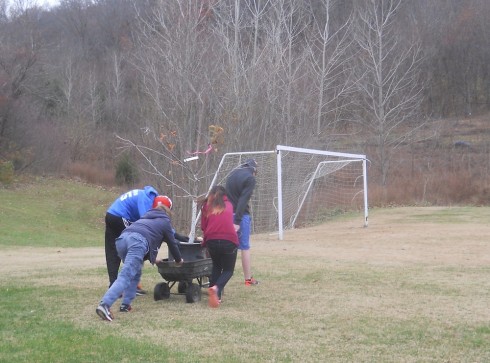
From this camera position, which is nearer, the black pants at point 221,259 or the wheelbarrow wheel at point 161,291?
the black pants at point 221,259

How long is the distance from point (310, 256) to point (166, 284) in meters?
5.54

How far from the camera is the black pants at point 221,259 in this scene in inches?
348

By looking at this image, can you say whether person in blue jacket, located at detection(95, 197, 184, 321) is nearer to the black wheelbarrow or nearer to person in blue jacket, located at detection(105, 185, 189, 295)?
the black wheelbarrow

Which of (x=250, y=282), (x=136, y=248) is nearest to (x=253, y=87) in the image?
(x=250, y=282)

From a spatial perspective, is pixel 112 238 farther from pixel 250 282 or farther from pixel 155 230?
pixel 250 282

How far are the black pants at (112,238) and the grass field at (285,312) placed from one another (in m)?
0.46

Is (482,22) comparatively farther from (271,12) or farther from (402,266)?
(402,266)

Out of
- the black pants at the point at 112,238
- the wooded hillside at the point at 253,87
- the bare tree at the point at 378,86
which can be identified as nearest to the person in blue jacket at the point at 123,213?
the black pants at the point at 112,238

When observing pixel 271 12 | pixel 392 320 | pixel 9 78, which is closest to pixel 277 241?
pixel 392 320

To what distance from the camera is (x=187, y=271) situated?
8.87m

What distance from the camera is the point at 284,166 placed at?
2555cm

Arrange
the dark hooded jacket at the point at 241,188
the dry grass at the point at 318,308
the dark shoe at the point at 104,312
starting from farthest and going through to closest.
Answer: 1. the dark hooded jacket at the point at 241,188
2. the dark shoe at the point at 104,312
3. the dry grass at the point at 318,308

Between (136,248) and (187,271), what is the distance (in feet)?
2.80

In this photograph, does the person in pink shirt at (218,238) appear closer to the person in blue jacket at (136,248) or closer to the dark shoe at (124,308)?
the person in blue jacket at (136,248)
